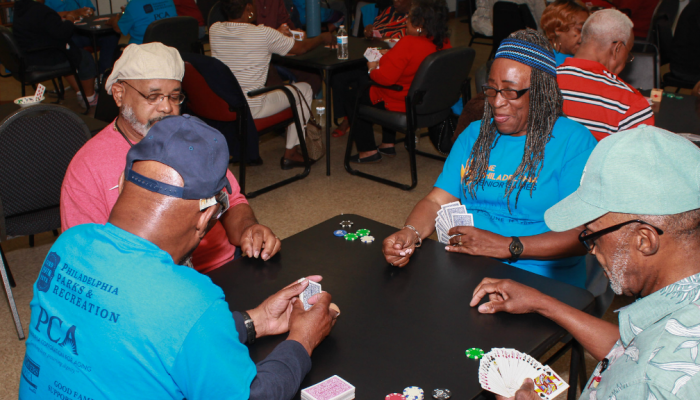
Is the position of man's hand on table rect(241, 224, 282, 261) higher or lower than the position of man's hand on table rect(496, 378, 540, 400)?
lower

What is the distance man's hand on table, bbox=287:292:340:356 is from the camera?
1291 mm

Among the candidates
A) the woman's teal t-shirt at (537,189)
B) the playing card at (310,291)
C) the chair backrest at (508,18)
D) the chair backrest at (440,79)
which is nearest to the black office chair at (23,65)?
the chair backrest at (440,79)

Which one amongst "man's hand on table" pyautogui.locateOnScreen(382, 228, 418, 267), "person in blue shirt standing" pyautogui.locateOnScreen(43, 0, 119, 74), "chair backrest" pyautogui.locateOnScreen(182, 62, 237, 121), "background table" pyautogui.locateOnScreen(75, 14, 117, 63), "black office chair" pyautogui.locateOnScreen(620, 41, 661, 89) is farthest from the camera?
"person in blue shirt standing" pyautogui.locateOnScreen(43, 0, 119, 74)

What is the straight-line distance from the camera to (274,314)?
1396 millimetres

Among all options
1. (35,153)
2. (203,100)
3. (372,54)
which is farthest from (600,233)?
(372,54)

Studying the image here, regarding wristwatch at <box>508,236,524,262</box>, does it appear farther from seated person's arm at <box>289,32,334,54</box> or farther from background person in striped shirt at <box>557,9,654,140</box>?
seated person's arm at <box>289,32,334,54</box>

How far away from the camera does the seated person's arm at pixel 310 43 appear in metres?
4.48

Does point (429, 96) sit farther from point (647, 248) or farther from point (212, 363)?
point (212, 363)

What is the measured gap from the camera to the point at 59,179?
2.78 meters

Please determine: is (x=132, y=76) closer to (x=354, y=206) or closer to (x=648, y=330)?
(x=648, y=330)

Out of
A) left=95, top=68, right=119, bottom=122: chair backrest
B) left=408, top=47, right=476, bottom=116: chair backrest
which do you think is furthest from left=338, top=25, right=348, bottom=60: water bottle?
left=95, top=68, right=119, bottom=122: chair backrest

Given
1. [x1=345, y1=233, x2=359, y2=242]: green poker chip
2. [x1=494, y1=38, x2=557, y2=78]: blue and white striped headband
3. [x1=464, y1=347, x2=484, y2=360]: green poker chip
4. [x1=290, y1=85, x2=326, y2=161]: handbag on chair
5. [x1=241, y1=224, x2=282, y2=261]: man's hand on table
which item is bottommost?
[x1=290, y1=85, x2=326, y2=161]: handbag on chair

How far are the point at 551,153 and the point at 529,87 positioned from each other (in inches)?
9.9

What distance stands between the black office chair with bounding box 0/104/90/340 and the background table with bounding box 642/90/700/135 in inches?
121
